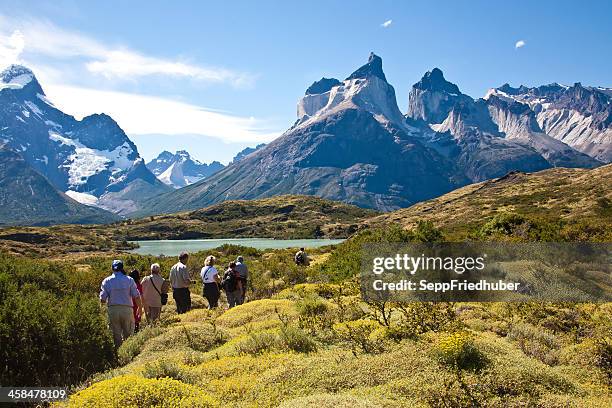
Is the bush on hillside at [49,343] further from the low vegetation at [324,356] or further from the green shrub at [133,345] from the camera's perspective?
the green shrub at [133,345]

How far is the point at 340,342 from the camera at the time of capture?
10680mm

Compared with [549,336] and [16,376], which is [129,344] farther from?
[549,336]

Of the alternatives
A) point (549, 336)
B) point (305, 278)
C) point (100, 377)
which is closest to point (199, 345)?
point (100, 377)

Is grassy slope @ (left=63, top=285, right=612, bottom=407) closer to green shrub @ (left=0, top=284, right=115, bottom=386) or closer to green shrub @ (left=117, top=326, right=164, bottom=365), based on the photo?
green shrub @ (left=117, top=326, right=164, bottom=365)

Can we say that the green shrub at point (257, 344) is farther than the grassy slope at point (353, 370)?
Yes

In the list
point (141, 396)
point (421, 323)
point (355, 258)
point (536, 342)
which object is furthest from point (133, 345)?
point (355, 258)

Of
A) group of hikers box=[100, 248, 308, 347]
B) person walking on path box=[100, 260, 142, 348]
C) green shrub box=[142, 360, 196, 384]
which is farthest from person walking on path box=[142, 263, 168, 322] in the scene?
green shrub box=[142, 360, 196, 384]

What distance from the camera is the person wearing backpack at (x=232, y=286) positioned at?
1888cm

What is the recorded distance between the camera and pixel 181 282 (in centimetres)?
1788

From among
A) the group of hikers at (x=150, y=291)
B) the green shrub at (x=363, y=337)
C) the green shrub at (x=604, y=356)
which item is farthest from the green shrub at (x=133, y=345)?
the green shrub at (x=604, y=356)

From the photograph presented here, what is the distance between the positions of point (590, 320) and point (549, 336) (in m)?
2.49

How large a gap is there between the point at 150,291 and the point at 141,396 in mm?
10217

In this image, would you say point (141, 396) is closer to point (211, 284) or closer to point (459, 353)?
point (459, 353)

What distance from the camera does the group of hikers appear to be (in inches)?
518
